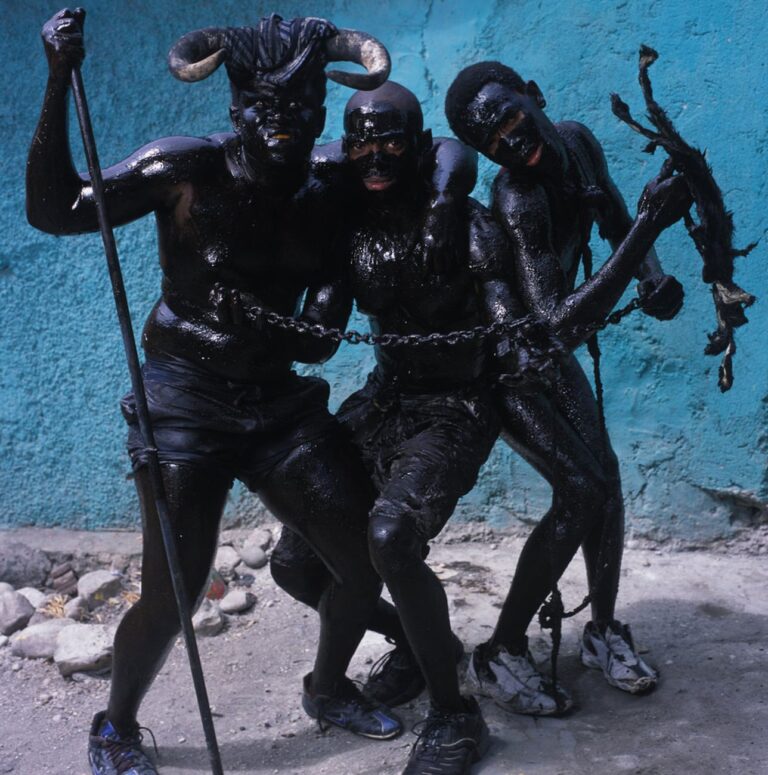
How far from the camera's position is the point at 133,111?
16.6 feet

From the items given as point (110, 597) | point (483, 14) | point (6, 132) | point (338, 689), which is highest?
point (483, 14)

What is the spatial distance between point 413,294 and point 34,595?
270 cm

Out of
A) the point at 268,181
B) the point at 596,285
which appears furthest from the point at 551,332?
the point at 268,181

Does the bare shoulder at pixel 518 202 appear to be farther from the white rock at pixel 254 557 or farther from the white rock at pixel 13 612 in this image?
the white rock at pixel 13 612

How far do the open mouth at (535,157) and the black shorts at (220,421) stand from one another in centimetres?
105

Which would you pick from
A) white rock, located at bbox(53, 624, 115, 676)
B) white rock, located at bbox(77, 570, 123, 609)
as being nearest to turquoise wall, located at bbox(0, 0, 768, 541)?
white rock, located at bbox(77, 570, 123, 609)

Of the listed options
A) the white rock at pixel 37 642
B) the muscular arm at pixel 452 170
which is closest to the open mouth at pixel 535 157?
the muscular arm at pixel 452 170

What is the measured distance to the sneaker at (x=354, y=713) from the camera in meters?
3.71

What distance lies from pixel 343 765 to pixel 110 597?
73.1 inches

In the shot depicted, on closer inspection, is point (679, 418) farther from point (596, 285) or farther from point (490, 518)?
point (596, 285)

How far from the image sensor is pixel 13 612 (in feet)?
15.4

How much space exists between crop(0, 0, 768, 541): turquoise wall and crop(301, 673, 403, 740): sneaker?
1.66 m

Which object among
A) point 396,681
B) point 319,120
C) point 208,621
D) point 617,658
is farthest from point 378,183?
point 208,621

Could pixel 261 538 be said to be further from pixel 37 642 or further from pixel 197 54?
pixel 197 54
